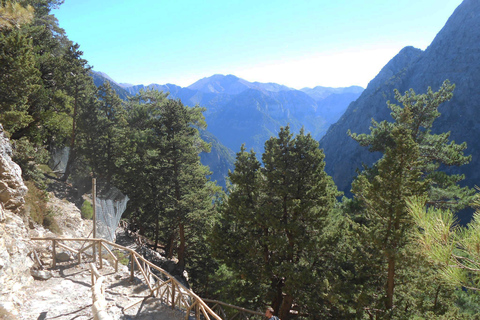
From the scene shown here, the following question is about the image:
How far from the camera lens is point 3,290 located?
7.20 metres

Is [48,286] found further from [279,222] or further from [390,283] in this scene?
[390,283]

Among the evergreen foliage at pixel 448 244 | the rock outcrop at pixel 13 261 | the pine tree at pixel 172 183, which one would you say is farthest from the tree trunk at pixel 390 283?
the rock outcrop at pixel 13 261

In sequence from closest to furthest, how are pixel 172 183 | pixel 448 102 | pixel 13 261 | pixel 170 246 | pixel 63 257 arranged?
pixel 13 261 → pixel 63 257 → pixel 172 183 → pixel 170 246 → pixel 448 102

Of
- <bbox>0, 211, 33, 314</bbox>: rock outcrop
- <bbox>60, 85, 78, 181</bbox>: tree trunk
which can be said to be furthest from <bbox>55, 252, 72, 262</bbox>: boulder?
<bbox>60, 85, 78, 181</bbox>: tree trunk

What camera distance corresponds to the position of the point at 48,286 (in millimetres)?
8992

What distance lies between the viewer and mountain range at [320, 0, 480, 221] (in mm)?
74244

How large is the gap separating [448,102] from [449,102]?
896mm

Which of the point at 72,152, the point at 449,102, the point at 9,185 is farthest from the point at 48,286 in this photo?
the point at 449,102

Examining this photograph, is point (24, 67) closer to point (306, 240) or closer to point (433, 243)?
point (306, 240)

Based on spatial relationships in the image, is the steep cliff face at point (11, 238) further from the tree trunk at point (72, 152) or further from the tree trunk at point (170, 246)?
the tree trunk at point (72, 152)

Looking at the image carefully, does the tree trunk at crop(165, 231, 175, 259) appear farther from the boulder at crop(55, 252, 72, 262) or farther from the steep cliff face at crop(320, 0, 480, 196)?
the steep cliff face at crop(320, 0, 480, 196)

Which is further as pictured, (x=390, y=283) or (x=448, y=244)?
(x=390, y=283)

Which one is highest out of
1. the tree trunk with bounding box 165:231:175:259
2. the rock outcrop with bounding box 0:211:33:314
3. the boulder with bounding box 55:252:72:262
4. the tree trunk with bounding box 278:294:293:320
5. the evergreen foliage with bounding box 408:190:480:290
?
the evergreen foliage with bounding box 408:190:480:290

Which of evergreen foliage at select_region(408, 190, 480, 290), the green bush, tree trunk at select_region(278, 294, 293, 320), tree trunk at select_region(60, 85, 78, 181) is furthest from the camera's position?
tree trunk at select_region(60, 85, 78, 181)
